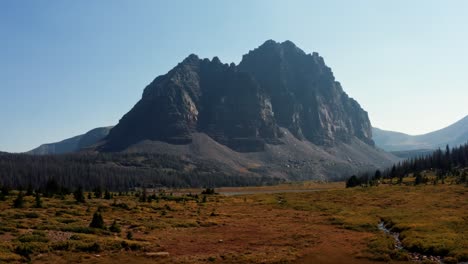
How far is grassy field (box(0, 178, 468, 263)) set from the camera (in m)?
46.7

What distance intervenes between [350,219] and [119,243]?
48.8m

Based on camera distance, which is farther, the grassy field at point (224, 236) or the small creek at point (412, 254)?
the grassy field at point (224, 236)

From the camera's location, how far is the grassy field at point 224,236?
46.7 meters

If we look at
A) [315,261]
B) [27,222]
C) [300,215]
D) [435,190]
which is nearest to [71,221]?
[27,222]

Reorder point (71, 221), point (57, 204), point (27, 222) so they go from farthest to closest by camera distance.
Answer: point (57, 204) → point (71, 221) → point (27, 222)

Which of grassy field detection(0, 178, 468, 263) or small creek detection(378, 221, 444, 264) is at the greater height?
grassy field detection(0, 178, 468, 263)

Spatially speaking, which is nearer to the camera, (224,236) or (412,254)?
(412,254)

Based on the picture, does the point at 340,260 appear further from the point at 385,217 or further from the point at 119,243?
the point at 385,217

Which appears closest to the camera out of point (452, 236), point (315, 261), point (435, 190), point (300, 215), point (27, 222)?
point (315, 261)

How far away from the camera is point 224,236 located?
63.8 meters

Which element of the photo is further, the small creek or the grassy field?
the grassy field

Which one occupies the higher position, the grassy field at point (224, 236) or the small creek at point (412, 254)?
the grassy field at point (224, 236)

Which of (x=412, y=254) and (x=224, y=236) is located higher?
(x=224, y=236)

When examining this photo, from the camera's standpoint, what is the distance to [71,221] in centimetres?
6631
